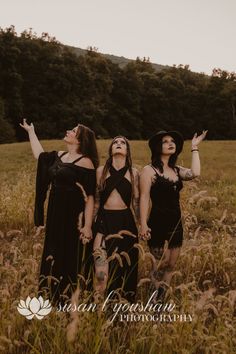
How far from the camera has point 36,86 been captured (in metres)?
55.9

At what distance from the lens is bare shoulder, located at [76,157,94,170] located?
5.71 meters

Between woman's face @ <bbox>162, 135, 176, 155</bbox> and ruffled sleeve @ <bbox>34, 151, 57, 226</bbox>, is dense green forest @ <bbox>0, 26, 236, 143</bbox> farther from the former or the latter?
woman's face @ <bbox>162, 135, 176, 155</bbox>

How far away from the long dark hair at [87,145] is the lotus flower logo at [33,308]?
202 centimetres

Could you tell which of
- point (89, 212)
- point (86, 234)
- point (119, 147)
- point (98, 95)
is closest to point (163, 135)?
point (119, 147)

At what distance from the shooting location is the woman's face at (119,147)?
5426 mm

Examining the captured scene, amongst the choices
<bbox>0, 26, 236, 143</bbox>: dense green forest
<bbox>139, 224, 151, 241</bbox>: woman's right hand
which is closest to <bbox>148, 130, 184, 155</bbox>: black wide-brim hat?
<bbox>139, 224, 151, 241</bbox>: woman's right hand

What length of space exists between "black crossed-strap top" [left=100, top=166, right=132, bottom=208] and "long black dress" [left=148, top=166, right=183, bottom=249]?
14.3 inches

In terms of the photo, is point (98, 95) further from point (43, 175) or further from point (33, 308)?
point (33, 308)

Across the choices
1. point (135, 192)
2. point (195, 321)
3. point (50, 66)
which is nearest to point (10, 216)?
point (135, 192)

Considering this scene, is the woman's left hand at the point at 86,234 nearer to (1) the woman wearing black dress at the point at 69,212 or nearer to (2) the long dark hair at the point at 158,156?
(1) the woman wearing black dress at the point at 69,212

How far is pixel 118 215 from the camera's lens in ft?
17.5

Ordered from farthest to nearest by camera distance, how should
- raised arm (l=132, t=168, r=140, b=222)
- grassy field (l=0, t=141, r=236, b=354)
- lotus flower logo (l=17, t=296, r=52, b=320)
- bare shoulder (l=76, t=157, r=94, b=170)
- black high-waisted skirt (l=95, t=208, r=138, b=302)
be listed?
bare shoulder (l=76, t=157, r=94, b=170)
raised arm (l=132, t=168, r=140, b=222)
black high-waisted skirt (l=95, t=208, r=138, b=302)
lotus flower logo (l=17, t=296, r=52, b=320)
grassy field (l=0, t=141, r=236, b=354)

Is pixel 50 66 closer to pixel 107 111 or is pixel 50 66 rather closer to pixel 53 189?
pixel 107 111

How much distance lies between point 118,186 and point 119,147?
1.52ft
